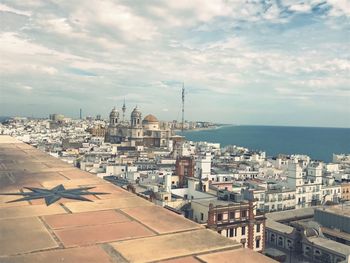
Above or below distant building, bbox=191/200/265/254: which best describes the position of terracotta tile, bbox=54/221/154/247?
above

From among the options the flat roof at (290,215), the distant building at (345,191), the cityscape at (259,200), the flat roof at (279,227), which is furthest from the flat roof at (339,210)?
the distant building at (345,191)

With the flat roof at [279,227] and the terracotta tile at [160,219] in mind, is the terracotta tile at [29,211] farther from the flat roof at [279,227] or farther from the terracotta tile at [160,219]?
the flat roof at [279,227]

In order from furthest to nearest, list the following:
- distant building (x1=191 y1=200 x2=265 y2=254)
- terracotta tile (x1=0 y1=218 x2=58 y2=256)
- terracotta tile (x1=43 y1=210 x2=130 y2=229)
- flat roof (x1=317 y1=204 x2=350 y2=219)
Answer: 1. flat roof (x1=317 y1=204 x2=350 y2=219)
2. distant building (x1=191 y1=200 x2=265 y2=254)
3. terracotta tile (x1=43 y1=210 x2=130 y2=229)
4. terracotta tile (x1=0 y1=218 x2=58 y2=256)

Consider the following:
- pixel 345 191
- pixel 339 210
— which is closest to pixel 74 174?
pixel 339 210

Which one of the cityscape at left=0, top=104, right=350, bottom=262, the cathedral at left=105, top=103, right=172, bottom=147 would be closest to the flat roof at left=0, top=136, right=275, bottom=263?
the cityscape at left=0, top=104, right=350, bottom=262

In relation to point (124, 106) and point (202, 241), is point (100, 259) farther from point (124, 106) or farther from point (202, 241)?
point (124, 106)

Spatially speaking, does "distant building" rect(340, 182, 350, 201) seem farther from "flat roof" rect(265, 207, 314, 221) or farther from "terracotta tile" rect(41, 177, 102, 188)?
"terracotta tile" rect(41, 177, 102, 188)
